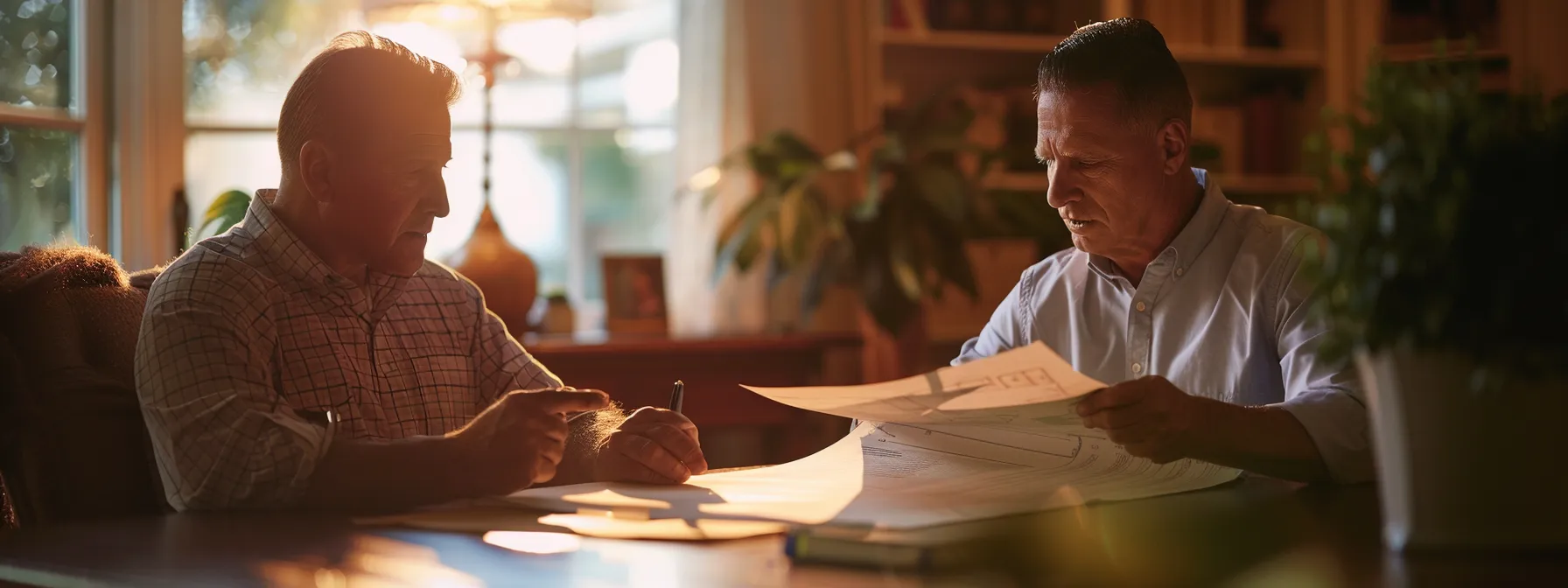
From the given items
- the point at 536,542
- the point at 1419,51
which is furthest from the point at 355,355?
the point at 1419,51

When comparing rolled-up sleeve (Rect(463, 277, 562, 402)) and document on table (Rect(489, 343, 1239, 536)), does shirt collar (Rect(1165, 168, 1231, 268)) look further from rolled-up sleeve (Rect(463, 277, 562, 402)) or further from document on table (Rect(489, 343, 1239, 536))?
rolled-up sleeve (Rect(463, 277, 562, 402))

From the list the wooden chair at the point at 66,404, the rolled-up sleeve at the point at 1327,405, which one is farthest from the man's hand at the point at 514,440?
the rolled-up sleeve at the point at 1327,405

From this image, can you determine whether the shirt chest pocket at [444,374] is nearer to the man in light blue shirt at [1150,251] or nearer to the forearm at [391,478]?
the forearm at [391,478]

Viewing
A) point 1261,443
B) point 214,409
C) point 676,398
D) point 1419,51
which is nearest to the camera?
point 214,409

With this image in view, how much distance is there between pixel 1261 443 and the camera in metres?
1.19

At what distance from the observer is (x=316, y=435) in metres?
1.07

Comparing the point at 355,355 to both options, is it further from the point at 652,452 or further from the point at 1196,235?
the point at 1196,235

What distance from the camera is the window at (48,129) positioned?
2738 mm

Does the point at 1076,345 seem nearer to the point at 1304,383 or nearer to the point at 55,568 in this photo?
the point at 1304,383

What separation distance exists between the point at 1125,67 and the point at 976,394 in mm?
769

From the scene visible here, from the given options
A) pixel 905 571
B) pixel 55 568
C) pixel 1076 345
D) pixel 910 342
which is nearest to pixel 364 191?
pixel 55 568

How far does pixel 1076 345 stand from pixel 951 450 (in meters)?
0.57

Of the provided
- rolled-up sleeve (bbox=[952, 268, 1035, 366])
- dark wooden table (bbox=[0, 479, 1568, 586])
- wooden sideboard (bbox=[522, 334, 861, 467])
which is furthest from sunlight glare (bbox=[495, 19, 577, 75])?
dark wooden table (bbox=[0, 479, 1568, 586])

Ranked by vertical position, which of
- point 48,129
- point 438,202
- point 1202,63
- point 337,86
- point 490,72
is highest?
point 1202,63
